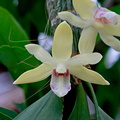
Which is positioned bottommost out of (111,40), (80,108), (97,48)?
(97,48)

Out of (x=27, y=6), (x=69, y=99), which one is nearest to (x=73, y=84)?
(x=69, y=99)

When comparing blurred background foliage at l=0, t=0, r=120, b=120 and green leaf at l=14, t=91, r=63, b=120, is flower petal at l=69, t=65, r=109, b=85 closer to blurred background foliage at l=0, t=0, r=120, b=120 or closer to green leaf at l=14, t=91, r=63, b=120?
green leaf at l=14, t=91, r=63, b=120

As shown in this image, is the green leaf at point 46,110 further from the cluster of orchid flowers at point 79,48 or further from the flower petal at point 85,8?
the flower petal at point 85,8

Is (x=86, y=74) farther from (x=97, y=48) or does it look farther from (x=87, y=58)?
(x=97, y=48)

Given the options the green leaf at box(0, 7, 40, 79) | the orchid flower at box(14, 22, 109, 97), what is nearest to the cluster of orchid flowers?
the orchid flower at box(14, 22, 109, 97)

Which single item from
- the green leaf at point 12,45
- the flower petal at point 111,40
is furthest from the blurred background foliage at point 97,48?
the flower petal at point 111,40

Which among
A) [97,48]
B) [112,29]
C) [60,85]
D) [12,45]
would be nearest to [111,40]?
[112,29]
